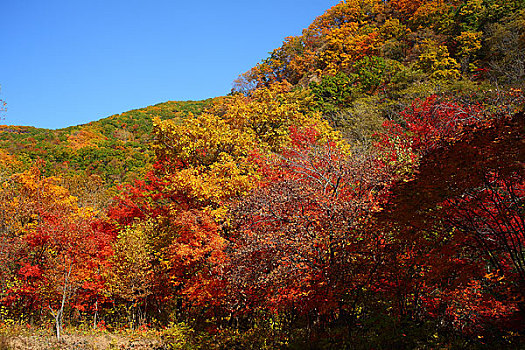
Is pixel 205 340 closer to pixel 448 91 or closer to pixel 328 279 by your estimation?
pixel 328 279

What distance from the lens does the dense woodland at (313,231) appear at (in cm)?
674

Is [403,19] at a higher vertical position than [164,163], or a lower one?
higher

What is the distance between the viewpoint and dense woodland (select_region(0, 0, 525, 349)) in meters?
6.74

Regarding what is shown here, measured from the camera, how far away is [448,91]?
2291 centimetres

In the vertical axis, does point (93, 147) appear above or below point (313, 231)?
above

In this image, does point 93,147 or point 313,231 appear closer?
point 313,231

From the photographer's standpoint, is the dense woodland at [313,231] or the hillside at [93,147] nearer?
the dense woodland at [313,231]

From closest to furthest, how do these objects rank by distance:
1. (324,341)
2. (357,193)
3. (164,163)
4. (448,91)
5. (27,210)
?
(324,341), (357,193), (164,163), (27,210), (448,91)

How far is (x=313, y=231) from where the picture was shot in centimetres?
814

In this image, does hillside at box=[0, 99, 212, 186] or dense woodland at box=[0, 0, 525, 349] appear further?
hillside at box=[0, 99, 212, 186]

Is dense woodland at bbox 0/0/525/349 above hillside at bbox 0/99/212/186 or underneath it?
underneath

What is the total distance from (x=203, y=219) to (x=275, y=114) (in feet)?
26.7

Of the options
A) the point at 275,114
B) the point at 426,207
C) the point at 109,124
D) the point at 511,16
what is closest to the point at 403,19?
the point at 511,16

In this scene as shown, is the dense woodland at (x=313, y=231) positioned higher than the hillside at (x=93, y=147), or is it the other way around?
the hillside at (x=93, y=147)
